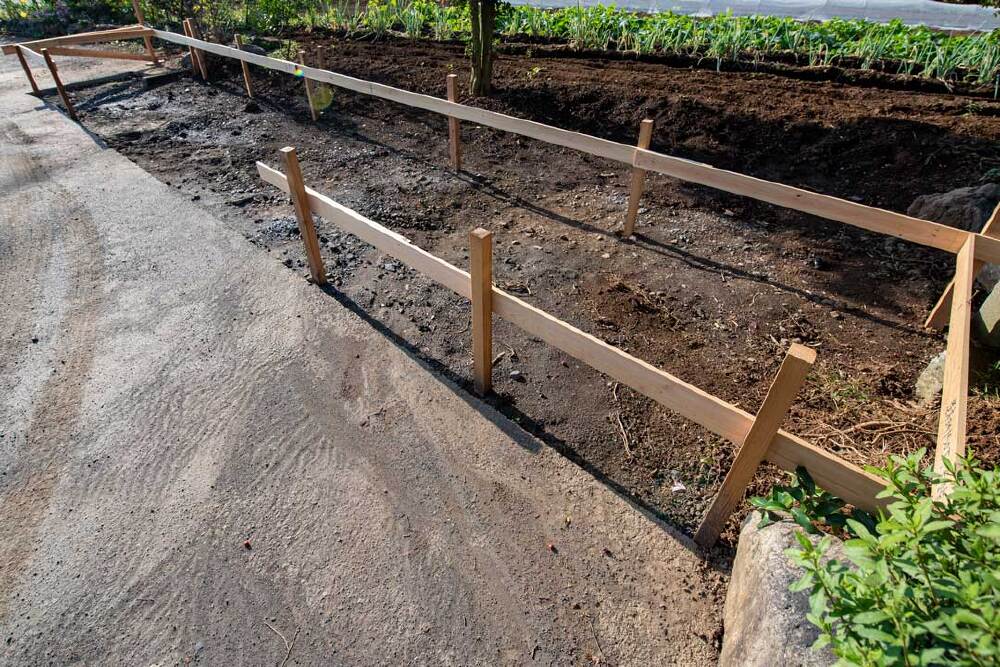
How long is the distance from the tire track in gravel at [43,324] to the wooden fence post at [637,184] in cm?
475

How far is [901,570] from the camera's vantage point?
1.20 meters

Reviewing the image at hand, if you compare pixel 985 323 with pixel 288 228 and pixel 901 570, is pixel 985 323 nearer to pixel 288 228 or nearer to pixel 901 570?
pixel 901 570

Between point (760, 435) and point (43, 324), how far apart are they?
17.0 ft

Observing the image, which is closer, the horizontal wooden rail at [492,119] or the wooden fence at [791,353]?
the wooden fence at [791,353]

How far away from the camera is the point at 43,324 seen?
405 centimetres

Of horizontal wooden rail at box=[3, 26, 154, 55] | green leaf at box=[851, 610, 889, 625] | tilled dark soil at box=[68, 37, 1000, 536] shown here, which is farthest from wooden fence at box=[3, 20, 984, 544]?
horizontal wooden rail at box=[3, 26, 154, 55]

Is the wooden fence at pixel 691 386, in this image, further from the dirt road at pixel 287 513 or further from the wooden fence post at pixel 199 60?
the wooden fence post at pixel 199 60

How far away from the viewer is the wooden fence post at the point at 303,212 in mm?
3913

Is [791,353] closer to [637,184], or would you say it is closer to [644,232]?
[637,184]

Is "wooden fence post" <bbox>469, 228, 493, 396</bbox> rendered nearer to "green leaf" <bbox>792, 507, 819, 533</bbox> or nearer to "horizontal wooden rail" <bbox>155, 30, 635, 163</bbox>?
"green leaf" <bbox>792, 507, 819, 533</bbox>

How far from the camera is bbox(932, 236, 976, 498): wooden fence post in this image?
1.83 meters

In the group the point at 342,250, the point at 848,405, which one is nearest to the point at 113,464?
the point at 342,250

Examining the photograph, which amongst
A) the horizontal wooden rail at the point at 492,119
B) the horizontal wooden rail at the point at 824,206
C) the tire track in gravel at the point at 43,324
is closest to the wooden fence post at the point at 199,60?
the horizontal wooden rail at the point at 492,119

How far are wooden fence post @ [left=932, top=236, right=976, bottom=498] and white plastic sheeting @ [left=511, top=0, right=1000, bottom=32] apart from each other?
1176 cm
